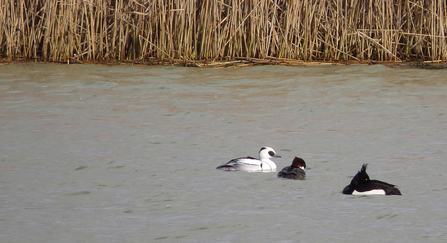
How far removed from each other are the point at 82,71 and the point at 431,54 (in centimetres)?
506

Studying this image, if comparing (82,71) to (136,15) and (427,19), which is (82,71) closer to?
(136,15)

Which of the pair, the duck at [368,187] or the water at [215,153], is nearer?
the water at [215,153]

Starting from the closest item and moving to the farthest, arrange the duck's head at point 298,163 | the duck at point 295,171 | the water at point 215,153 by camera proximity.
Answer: the water at point 215,153
the duck at point 295,171
the duck's head at point 298,163

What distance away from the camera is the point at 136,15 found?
38.2ft

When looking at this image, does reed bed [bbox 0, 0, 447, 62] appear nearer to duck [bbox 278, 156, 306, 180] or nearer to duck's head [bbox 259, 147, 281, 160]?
duck's head [bbox 259, 147, 281, 160]

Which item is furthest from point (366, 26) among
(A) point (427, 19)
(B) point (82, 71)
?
(B) point (82, 71)

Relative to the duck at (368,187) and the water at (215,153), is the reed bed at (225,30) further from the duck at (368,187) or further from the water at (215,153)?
the duck at (368,187)

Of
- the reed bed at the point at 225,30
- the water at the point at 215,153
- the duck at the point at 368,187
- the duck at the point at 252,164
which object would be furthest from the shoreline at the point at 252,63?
the duck at the point at 368,187

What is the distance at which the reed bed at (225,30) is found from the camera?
37.1 ft

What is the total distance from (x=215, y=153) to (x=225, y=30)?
533 centimetres

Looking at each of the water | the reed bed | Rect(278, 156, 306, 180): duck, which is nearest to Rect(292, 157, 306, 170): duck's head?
Rect(278, 156, 306, 180): duck

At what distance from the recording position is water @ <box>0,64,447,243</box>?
4418mm

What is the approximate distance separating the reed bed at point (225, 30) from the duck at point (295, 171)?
589 centimetres

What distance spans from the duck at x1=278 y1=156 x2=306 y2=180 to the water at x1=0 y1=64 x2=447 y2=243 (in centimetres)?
5
